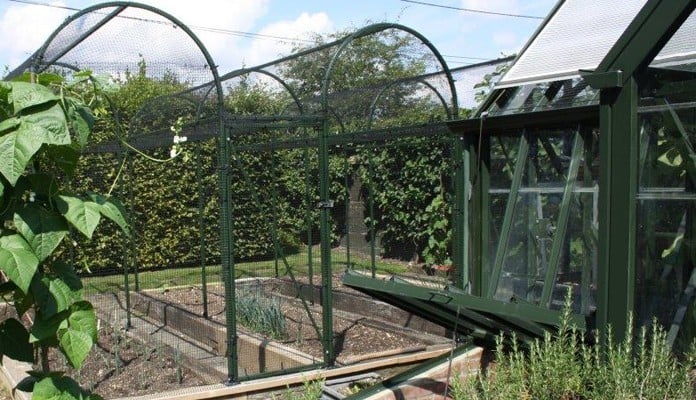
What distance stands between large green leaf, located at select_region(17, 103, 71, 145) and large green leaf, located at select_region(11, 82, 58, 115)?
0.03 metres

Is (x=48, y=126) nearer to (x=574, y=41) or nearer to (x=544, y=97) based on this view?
(x=574, y=41)

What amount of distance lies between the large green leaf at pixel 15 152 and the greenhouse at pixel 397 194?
0.64 ft

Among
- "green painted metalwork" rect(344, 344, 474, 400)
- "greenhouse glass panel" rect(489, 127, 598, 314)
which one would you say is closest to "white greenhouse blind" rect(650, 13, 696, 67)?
"greenhouse glass panel" rect(489, 127, 598, 314)

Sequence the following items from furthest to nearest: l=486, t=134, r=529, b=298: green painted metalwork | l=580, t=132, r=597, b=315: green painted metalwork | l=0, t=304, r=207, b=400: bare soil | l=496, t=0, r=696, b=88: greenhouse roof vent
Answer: l=0, t=304, r=207, b=400: bare soil < l=486, t=134, r=529, b=298: green painted metalwork < l=580, t=132, r=597, b=315: green painted metalwork < l=496, t=0, r=696, b=88: greenhouse roof vent

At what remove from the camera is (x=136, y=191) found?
10.3 m

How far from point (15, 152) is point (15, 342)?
69cm

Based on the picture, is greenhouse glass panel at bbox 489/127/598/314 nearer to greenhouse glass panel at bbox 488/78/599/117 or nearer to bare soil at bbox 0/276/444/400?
greenhouse glass panel at bbox 488/78/599/117

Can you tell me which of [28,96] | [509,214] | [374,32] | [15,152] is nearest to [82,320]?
[15,152]

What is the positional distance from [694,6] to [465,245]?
117 inches

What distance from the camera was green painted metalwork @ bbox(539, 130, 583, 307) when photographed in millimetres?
4273

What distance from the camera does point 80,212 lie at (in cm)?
221

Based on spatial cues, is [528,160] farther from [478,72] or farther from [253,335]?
[253,335]

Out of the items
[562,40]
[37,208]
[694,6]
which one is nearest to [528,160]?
[562,40]

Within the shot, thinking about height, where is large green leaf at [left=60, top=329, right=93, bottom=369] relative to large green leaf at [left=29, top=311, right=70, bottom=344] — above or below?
below
